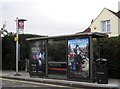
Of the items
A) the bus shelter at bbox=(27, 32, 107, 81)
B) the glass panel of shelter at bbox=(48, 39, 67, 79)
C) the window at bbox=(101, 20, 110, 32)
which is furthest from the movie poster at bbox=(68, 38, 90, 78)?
the window at bbox=(101, 20, 110, 32)

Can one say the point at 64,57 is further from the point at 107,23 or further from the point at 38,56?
the point at 107,23

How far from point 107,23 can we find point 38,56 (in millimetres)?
24565

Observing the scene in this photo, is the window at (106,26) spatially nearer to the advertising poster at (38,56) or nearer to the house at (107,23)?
the house at (107,23)

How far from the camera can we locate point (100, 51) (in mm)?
19188

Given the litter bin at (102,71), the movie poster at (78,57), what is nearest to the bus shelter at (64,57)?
the movie poster at (78,57)

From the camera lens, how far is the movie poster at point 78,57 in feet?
55.2

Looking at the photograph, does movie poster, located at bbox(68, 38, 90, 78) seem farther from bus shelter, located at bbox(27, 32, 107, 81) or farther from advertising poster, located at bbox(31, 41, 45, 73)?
advertising poster, located at bbox(31, 41, 45, 73)

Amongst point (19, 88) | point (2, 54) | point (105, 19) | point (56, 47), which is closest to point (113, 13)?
point (105, 19)

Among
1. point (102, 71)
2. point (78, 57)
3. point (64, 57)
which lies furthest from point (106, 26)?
point (102, 71)

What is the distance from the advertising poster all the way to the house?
21950 mm

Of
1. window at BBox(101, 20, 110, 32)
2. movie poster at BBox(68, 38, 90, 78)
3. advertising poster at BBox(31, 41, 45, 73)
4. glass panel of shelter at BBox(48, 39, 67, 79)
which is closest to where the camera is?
movie poster at BBox(68, 38, 90, 78)

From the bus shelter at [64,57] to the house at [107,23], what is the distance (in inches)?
863

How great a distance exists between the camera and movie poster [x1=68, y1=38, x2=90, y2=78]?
16812 millimetres

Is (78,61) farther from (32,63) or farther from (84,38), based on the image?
(32,63)
